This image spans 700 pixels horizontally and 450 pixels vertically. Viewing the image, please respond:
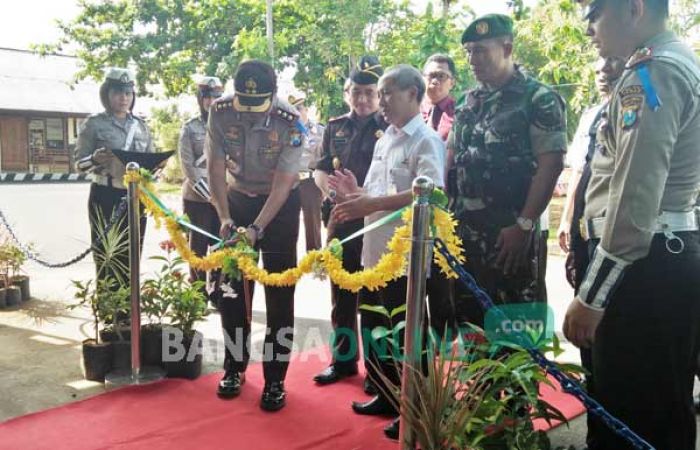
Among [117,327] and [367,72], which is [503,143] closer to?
[367,72]

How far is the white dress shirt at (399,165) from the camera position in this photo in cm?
289

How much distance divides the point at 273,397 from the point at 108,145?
221 centimetres

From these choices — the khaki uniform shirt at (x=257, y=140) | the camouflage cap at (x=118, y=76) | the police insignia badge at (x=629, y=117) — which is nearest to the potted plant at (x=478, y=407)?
the police insignia badge at (x=629, y=117)

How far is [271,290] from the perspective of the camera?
339 centimetres

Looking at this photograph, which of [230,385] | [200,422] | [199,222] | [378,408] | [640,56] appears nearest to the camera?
[640,56]

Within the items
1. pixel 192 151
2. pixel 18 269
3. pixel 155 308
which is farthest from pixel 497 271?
pixel 18 269

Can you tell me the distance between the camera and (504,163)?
109 inches

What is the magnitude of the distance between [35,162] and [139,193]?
21.9 m

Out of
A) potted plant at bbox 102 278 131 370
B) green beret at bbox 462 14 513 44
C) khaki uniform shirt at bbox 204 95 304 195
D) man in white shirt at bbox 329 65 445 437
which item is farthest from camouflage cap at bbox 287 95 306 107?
green beret at bbox 462 14 513 44

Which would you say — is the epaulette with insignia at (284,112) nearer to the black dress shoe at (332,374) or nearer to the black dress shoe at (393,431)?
the black dress shoe at (332,374)

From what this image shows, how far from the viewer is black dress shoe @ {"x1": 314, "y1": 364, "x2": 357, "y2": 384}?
143 inches

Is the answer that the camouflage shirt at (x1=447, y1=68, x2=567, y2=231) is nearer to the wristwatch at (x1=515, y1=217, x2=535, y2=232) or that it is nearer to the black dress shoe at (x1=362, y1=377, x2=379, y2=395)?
the wristwatch at (x1=515, y1=217, x2=535, y2=232)

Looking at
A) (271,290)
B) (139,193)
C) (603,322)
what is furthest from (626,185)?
(139,193)

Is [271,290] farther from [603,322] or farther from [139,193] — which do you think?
[603,322]
